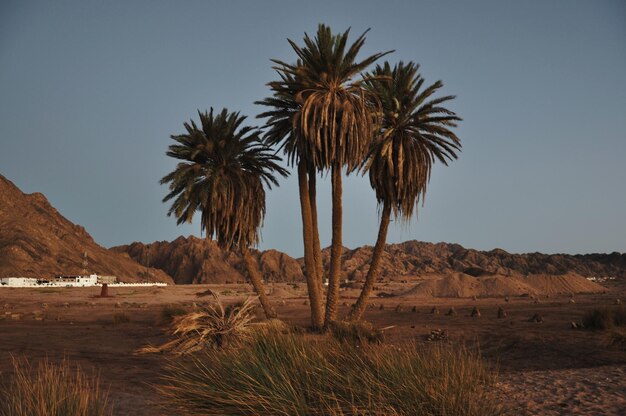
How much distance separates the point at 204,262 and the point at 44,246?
172 feet

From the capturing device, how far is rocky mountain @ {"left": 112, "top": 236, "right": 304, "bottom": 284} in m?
153

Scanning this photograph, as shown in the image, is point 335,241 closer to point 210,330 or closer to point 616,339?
point 210,330

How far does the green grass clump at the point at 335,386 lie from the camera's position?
6320 mm

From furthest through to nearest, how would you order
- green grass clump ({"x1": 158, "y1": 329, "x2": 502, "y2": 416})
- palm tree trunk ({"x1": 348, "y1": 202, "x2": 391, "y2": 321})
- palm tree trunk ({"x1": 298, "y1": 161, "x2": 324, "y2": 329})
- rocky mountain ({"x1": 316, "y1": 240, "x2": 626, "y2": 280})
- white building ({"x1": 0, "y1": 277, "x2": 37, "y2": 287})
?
1. rocky mountain ({"x1": 316, "y1": 240, "x2": 626, "y2": 280})
2. white building ({"x1": 0, "y1": 277, "x2": 37, "y2": 287})
3. palm tree trunk ({"x1": 348, "y1": 202, "x2": 391, "y2": 321})
4. palm tree trunk ({"x1": 298, "y1": 161, "x2": 324, "y2": 329})
5. green grass clump ({"x1": 158, "y1": 329, "x2": 502, "y2": 416})

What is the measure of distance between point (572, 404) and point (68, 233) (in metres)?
137

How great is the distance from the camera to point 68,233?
128 metres

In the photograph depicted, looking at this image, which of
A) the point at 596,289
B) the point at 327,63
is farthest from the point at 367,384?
the point at 596,289

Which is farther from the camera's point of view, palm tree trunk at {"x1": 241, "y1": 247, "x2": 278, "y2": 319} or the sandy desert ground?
palm tree trunk at {"x1": 241, "y1": 247, "x2": 278, "y2": 319}

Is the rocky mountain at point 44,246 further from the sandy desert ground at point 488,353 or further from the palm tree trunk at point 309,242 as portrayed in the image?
the palm tree trunk at point 309,242

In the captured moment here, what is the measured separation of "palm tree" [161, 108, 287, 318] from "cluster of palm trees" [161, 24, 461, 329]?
0.17ft

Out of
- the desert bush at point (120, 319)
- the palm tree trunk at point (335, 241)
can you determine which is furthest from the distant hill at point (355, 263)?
the palm tree trunk at point (335, 241)

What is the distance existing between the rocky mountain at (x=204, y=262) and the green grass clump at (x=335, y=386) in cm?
14248

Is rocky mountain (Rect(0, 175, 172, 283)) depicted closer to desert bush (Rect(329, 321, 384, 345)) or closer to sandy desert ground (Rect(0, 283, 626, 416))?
sandy desert ground (Rect(0, 283, 626, 416))

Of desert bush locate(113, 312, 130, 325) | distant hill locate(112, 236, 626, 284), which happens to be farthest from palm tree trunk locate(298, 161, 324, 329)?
distant hill locate(112, 236, 626, 284)
